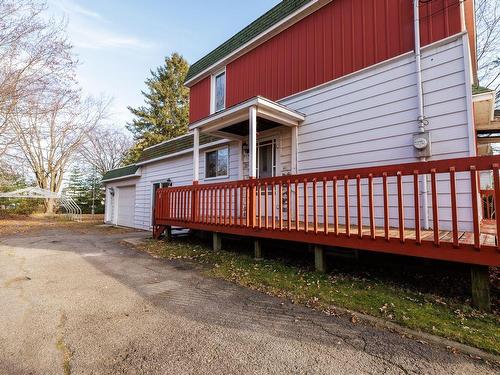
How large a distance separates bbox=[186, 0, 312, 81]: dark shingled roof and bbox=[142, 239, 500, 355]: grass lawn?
6295 millimetres

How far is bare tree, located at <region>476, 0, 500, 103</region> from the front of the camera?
12.5 metres

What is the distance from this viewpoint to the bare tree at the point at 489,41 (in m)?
12.5

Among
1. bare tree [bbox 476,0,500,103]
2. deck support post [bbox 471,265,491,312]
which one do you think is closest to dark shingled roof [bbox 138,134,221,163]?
deck support post [bbox 471,265,491,312]

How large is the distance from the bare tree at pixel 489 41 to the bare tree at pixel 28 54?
62.8 ft

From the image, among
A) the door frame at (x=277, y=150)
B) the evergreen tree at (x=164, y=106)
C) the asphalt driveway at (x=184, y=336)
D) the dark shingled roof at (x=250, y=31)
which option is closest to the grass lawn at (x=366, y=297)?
the asphalt driveway at (x=184, y=336)

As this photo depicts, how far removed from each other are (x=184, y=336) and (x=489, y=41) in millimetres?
18529

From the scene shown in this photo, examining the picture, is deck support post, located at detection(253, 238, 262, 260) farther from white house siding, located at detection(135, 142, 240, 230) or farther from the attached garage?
the attached garage

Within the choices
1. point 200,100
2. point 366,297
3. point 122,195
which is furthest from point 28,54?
point 366,297

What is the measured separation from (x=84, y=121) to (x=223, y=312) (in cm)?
2724

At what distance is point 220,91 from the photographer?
31.1ft

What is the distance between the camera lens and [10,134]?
522 inches

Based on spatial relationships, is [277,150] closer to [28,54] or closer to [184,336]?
[184,336]

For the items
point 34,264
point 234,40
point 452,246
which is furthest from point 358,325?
point 234,40

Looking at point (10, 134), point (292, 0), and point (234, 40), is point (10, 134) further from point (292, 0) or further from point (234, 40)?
point (292, 0)
